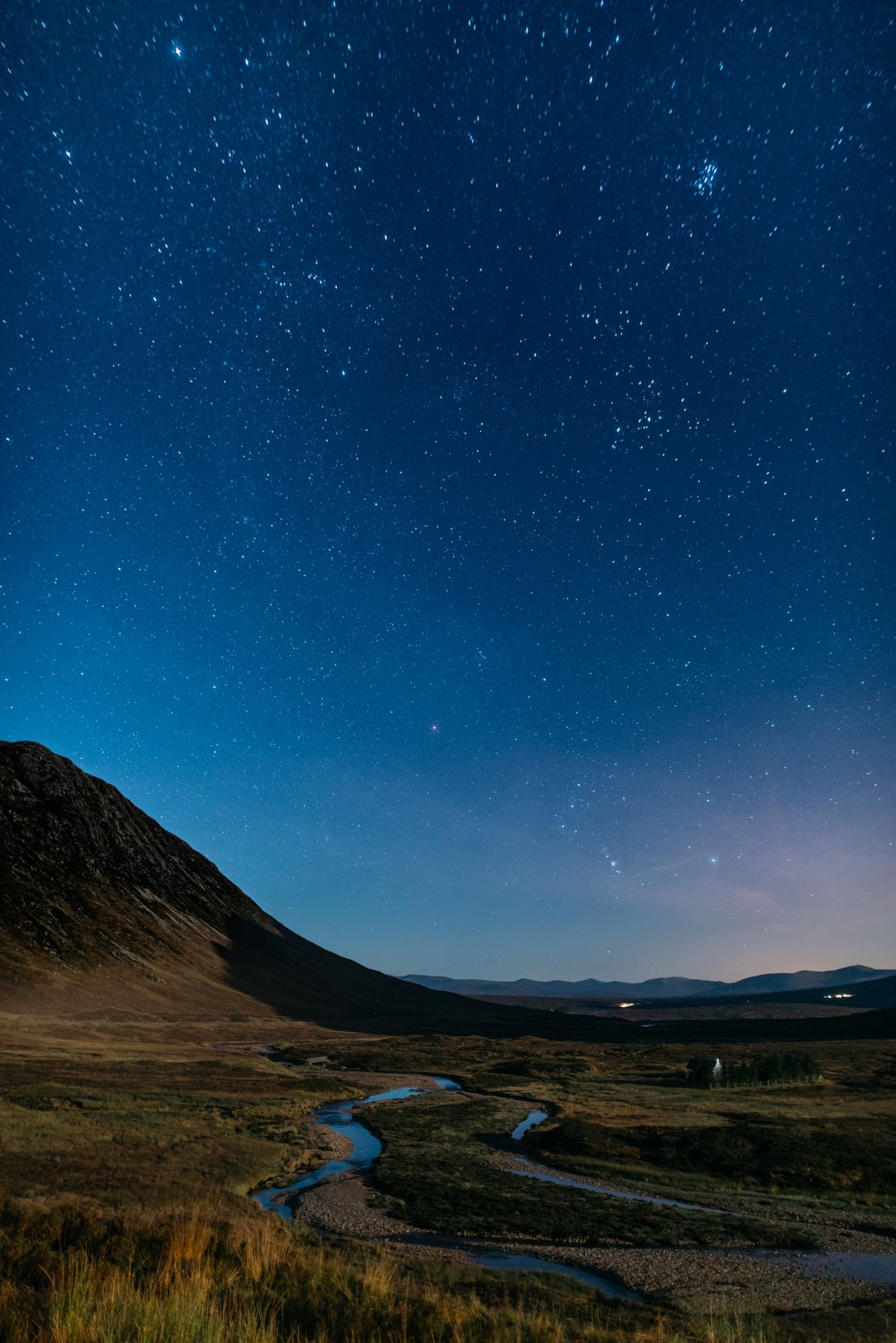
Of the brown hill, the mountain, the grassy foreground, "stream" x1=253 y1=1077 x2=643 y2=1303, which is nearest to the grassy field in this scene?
the grassy foreground

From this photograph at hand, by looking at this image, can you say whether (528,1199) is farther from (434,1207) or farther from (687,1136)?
(687,1136)

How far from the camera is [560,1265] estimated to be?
22578mm

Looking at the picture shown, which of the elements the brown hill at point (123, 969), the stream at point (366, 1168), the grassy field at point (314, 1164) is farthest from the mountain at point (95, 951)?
the stream at point (366, 1168)

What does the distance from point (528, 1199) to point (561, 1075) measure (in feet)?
184

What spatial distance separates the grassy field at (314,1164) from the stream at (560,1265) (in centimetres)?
117

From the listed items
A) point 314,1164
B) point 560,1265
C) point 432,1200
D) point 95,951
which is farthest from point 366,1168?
point 95,951

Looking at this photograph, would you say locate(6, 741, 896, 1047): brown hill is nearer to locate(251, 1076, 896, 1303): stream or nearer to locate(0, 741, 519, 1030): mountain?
locate(0, 741, 519, 1030): mountain

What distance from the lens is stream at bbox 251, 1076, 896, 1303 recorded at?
862 inches

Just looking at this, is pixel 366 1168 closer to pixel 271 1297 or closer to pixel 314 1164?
pixel 314 1164

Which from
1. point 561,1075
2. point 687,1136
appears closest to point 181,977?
point 561,1075

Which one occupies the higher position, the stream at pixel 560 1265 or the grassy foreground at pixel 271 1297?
the grassy foreground at pixel 271 1297

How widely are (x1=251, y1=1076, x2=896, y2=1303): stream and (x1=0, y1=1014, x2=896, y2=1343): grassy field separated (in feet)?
3.85

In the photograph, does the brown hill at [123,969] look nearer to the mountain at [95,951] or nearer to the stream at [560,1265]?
the mountain at [95,951]

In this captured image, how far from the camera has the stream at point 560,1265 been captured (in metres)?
21.9
